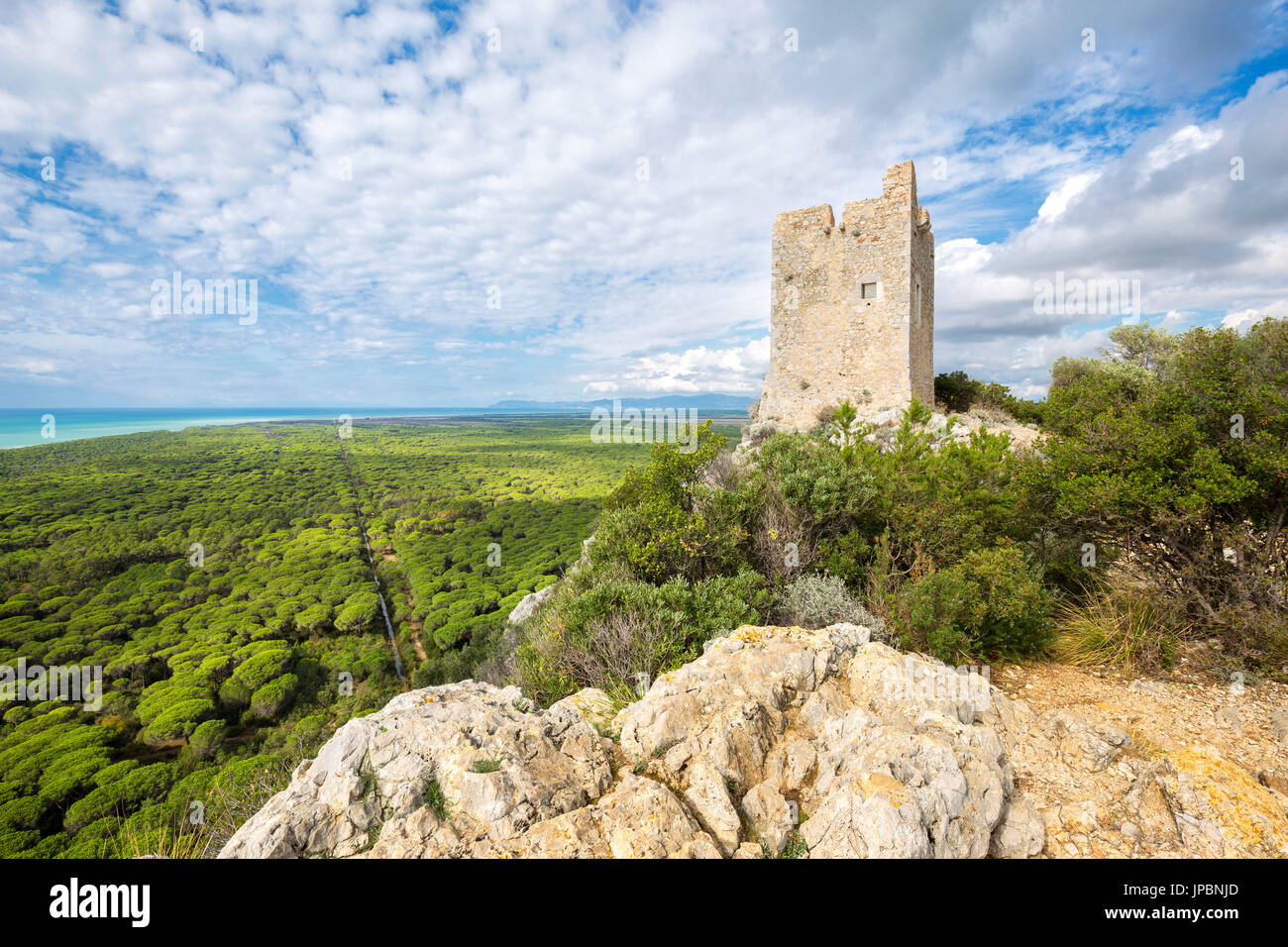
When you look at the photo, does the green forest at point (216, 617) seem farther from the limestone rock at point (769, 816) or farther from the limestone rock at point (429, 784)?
the limestone rock at point (769, 816)

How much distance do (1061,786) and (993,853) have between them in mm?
821

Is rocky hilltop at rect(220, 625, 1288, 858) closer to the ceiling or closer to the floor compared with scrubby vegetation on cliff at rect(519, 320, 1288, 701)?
closer to the floor

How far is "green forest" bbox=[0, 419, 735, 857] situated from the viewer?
46.2ft

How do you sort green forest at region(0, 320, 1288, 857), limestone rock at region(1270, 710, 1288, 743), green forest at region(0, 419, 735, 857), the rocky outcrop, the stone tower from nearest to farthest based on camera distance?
the rocky outcrop → limestone rock at region(1270, 710, 1288, 743) → green forest at region(0, 320, 1288, 857) → the stone tower → green forest at region(0, 419, 735, 857)

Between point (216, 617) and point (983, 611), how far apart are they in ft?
109

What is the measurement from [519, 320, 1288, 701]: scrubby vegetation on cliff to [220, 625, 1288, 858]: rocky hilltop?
1.66 metres

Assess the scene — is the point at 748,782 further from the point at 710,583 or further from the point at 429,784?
the point at 710,583

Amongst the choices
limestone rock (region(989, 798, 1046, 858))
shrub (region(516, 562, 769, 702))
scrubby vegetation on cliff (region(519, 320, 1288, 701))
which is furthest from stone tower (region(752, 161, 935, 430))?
limestone rock (region(989, 798, 1046, 858))

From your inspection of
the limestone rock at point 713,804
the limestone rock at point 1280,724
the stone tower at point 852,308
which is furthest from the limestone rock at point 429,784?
the stone tower at point 852,308

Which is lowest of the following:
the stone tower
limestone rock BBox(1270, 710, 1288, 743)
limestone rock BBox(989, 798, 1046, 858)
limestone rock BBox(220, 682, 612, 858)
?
limestone rock BBox(989, 798, 1046, 858)

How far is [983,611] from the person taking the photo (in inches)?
205

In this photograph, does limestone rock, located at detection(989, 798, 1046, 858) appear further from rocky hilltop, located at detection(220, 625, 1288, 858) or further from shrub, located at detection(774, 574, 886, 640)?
shrub, located at detection(774, 574, 886, 640)
